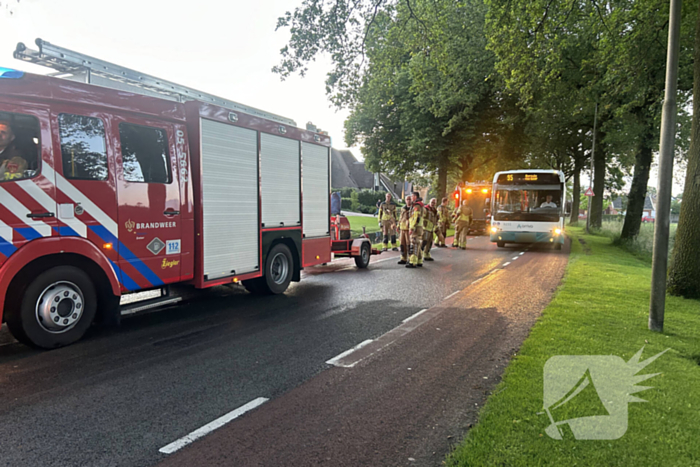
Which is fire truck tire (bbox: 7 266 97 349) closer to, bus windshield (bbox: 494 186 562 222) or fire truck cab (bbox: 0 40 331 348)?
fire truck cab (bbox: 0 40 331 348)

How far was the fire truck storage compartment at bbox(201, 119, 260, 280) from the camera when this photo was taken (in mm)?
7137

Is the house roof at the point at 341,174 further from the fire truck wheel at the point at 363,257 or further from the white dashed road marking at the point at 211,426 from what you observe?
the white dashed road marking at the point at 211,426

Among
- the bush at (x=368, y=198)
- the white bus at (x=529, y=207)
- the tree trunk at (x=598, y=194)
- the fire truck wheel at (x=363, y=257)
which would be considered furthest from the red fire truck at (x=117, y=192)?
the bush at (x=368, y=198)

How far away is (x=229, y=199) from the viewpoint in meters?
7.51

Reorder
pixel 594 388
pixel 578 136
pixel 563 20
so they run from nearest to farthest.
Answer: pixel 594 388, pixel 563 20, pixel 578 136

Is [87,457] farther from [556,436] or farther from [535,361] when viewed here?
[535,361]

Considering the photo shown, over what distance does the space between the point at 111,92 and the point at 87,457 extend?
443 centimetres

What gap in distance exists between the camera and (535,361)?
505cm

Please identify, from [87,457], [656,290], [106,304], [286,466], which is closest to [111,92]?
[106,304]

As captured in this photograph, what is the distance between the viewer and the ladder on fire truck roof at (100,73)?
5.84 meters

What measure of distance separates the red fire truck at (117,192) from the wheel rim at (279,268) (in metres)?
0.09

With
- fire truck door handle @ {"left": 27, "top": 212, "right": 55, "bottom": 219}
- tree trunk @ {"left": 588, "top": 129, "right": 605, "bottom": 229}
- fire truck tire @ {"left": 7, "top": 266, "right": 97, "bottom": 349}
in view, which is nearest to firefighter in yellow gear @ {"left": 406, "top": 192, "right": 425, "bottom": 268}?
fire truck tire @ {"left": 7, "top": 266, "right": 97, "bottom": 349}

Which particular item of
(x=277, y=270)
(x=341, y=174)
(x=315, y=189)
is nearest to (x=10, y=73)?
(x=277, y=270)

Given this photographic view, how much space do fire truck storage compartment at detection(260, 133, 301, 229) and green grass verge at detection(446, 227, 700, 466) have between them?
4640 millimetres
